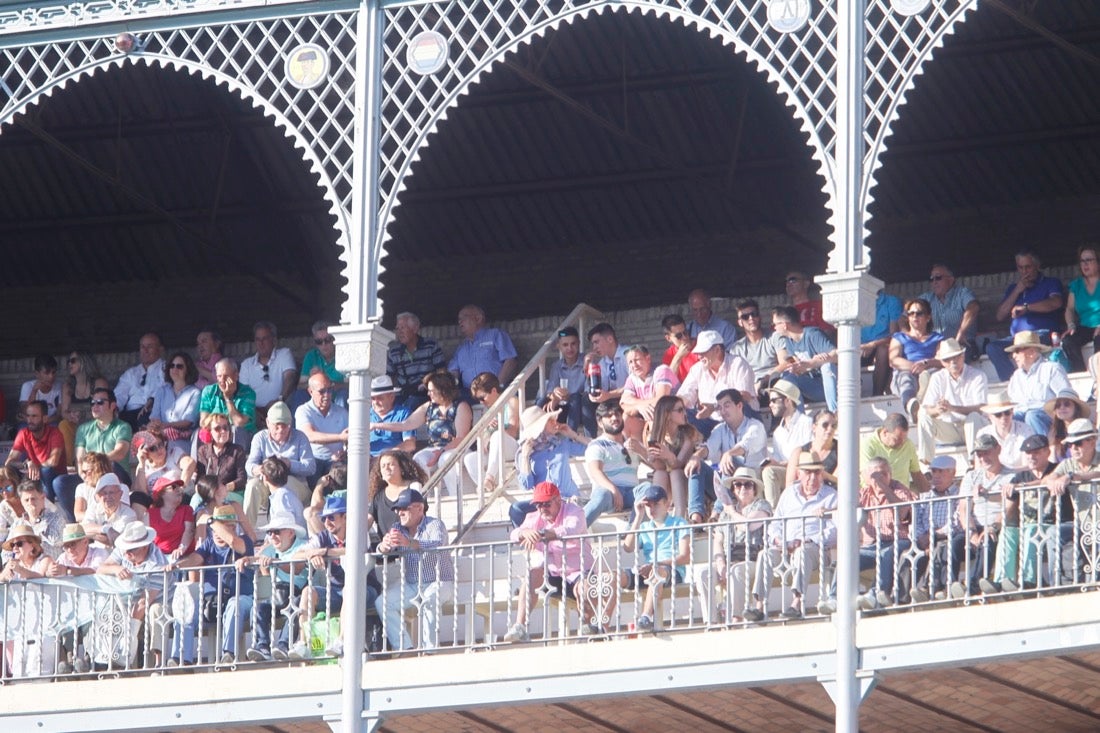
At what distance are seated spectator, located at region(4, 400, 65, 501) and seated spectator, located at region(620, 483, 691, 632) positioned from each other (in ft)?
18.3

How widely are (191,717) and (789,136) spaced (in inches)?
346

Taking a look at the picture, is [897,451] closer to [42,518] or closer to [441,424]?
[441,424]

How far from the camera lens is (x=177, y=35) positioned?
17.3 metres

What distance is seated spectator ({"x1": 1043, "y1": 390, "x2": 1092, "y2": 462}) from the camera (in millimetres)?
15125

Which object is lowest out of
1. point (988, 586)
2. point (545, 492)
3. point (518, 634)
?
point (518, 634)

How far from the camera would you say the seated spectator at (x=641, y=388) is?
17.1 meters

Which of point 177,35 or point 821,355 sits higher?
point 177,35

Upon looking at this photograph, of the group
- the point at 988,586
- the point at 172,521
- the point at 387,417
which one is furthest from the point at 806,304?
the point at 172,521

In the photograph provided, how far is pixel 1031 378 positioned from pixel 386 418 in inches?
198

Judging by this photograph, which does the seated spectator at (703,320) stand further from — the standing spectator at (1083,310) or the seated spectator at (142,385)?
the seated spectator at (142,385)

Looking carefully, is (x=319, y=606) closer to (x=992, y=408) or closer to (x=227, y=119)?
(x=992, y=408)

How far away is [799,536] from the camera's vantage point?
1551cm

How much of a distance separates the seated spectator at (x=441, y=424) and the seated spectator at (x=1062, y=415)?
4.65m

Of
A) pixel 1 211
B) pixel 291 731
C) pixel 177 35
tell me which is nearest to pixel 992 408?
pixel 291 731
